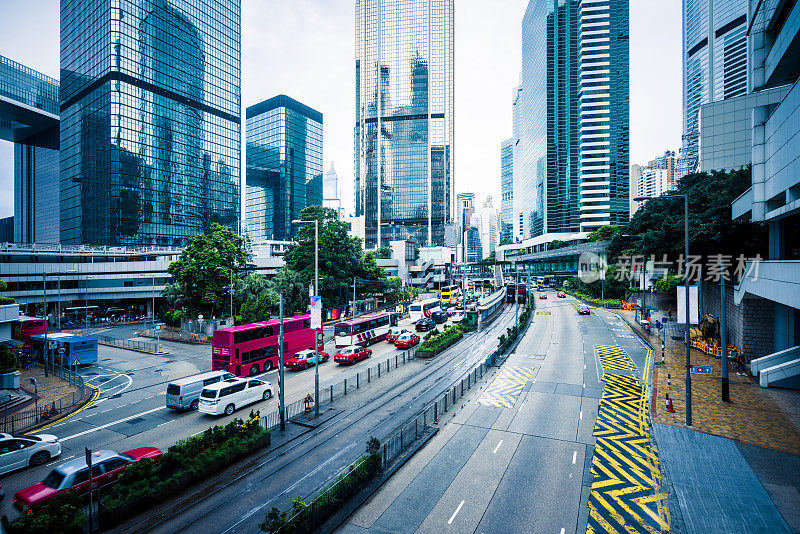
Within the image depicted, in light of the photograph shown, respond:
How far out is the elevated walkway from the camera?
22.3 m

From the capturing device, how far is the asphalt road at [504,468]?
36.7 feet

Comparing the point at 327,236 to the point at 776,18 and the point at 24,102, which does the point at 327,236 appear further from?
the point at 24,102

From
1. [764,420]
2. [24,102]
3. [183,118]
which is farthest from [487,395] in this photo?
[24,102]

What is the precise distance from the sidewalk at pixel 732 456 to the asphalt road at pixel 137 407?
19122mm

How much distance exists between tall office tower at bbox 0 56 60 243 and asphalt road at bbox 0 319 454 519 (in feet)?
359

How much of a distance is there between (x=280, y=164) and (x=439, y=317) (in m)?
124

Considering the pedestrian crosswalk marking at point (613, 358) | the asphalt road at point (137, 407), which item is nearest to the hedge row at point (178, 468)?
the asphalt road at point (137, 407)

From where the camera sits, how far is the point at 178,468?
531 inches

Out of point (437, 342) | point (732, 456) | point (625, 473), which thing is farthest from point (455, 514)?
point (437, 342)

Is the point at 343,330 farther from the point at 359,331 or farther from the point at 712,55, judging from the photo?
the point at 712,55

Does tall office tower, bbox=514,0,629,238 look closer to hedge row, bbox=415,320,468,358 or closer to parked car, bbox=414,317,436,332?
parked car, bbox=414,317,436,332

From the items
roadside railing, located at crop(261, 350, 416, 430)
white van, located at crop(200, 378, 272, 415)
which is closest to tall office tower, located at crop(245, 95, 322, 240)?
roadside railing, located at crop(261, 350, 416, 430)

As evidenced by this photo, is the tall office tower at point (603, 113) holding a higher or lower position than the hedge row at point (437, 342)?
higher

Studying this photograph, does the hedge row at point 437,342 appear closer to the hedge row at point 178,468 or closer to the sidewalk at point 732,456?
the sidewalk at point 732,456
